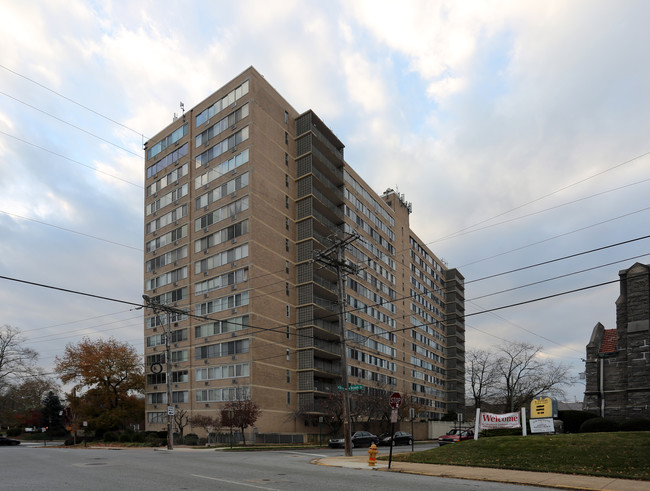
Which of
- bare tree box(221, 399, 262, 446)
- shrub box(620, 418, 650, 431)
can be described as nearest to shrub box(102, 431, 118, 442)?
bare tree box(221, 399, 262, 446)

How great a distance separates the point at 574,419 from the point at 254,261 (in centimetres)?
3098

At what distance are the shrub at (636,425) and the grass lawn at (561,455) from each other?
19.8ft

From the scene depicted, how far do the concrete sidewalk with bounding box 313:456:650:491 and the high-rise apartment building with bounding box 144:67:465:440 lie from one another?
2664 centimetres

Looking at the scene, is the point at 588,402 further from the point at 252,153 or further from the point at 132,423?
the point at 132,423

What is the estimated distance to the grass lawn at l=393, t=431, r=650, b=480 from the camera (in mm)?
16406

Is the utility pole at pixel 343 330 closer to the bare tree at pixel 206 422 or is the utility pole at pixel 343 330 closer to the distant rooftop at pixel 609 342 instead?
the distant rooftop at pixel 609 342

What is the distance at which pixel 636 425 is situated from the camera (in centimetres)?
2520

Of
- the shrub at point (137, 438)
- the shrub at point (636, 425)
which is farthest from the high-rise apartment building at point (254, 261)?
the shrub at point (636, 425)

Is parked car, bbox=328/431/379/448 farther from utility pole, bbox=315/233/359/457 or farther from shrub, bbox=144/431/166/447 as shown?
shrub, bbox=144/431/166/447

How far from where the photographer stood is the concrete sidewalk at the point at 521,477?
1400 cm

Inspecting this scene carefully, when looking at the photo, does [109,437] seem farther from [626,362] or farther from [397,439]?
[626,362]

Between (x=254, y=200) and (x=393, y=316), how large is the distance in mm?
34352

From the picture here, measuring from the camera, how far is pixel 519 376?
3022 inches

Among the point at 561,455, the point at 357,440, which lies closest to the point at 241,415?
the point at 357,440
